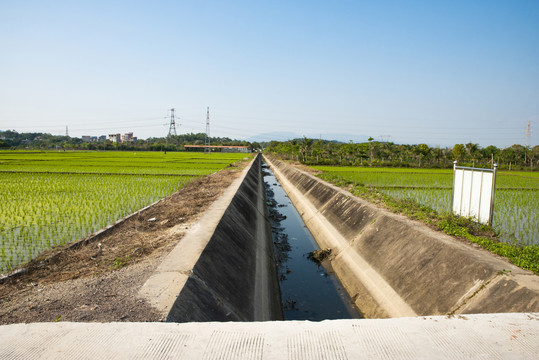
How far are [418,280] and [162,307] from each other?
4.21 metres

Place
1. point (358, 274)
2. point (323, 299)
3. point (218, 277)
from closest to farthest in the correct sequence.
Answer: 1. point (218, 277)
2. point (323, 299)
3. point (358, 274)

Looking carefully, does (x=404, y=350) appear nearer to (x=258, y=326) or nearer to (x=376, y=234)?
(x=258, y=326)

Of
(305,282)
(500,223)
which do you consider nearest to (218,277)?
(305,282)

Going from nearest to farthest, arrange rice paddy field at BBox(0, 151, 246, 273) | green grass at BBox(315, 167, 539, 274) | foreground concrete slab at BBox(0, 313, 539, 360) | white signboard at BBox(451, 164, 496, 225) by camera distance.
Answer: foreground concrete slab at BBox(0, 313, 539, 360) → green grass at BBox(315, 167, 539, 274) → rice paddy field at BBox(0, 151, 246, 273) → white signboard at BBox(451, 164, 496, 225)

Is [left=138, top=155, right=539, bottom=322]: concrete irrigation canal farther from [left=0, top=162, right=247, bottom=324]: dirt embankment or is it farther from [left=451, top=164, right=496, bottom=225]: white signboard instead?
[left=451, top=164, right=496, bottom=225]: white signboard

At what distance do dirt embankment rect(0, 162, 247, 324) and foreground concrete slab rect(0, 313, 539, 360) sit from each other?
2.47 feet

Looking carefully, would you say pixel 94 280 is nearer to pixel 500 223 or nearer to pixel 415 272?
pixel 415 272

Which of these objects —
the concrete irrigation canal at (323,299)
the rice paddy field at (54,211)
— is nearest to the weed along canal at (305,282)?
the concrete irrigation canal at (323,299)

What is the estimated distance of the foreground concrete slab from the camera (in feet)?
8.11

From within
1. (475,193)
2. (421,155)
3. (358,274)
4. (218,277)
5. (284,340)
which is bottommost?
(358,274)

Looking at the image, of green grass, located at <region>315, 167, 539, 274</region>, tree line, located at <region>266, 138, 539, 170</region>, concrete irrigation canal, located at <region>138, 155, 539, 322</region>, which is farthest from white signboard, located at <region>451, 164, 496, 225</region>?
tree line, located at <region>266, 138, 539, 170</region>

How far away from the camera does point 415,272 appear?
230 inches

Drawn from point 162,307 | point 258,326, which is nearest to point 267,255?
point 162,307

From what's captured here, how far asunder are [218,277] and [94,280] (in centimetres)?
178
